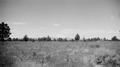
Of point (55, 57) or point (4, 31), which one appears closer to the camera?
point (55, 57)

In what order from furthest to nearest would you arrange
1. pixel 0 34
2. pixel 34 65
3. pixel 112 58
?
pixel 0 34 → pixel 112 58 → pixel 34 65

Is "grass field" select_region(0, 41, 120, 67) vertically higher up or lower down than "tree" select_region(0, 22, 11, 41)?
lower down

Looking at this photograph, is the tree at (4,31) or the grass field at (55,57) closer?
the grass field at (55,57)

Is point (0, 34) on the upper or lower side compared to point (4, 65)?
upper

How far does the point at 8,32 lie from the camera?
1266 inches

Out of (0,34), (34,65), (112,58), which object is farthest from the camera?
(0,34)

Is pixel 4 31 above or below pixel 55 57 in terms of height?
above

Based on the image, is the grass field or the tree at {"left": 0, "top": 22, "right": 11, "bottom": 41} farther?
the tree at {"left": 0, "top": 22, "right": 11, "bottom": 41}

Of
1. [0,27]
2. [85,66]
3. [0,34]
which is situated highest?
[0,27]

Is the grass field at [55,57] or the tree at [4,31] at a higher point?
the tree at [4,31]

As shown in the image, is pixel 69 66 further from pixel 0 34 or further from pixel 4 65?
pixel 0 34

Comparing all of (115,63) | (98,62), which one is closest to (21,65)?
(98,62)

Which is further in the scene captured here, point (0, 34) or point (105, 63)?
point (0, 34)

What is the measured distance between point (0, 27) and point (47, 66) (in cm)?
3189
